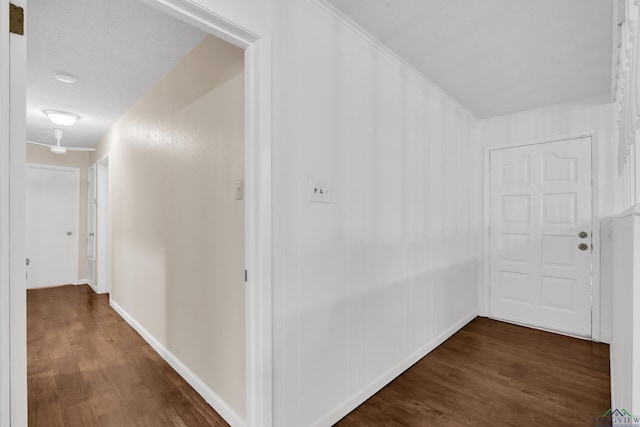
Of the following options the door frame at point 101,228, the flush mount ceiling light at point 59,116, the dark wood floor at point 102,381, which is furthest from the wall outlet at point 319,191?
the door frame at point 101,228

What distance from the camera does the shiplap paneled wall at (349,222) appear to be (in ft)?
5.31

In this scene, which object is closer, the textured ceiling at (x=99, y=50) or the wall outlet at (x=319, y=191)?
the wall outlet at (x=319, y=191)

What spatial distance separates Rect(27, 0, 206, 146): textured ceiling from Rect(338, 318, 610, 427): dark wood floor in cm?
Answer: 280

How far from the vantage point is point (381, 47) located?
2.20 meters

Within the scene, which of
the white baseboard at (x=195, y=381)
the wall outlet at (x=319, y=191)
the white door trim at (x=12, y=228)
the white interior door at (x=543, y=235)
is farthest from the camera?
the white interior door at (x=543, y=235)

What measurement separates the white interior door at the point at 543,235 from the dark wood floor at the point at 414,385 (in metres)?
0.30

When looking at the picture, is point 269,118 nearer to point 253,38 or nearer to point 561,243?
point 253,38

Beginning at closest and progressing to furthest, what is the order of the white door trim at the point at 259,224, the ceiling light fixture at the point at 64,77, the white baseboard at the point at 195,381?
the white door trim at the point at 259,224
the white baseboard at the point at 195,381
the ceiling light fixture at the point at 64,77

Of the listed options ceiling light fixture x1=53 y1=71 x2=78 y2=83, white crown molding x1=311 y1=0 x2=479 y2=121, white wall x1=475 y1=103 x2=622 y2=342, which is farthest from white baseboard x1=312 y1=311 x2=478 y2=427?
ceiling light fixture x1=53 y1=71 x2=78 y2=83

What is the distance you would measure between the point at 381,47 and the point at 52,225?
6276mm

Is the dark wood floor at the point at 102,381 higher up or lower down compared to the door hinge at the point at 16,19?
lower down

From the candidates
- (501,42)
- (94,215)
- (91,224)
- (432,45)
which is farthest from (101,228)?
(501,42)

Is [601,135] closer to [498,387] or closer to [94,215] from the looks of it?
[498,387]

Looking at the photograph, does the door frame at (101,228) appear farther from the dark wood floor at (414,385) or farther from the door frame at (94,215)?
the dark wood floor at (414,385)
